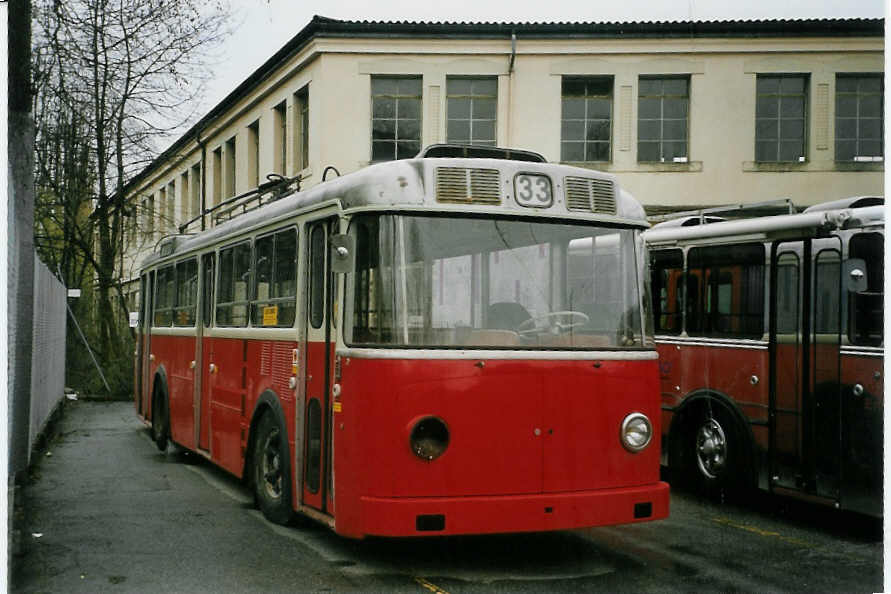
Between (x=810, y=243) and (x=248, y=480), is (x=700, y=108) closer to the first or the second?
(x=810, y=243)

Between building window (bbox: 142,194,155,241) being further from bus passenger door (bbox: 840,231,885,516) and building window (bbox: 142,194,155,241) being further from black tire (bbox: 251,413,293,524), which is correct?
bus passenger door (bbox: 840,231,885,516)

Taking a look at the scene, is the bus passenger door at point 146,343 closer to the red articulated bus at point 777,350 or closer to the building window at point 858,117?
the red articulated bus at point 777,350

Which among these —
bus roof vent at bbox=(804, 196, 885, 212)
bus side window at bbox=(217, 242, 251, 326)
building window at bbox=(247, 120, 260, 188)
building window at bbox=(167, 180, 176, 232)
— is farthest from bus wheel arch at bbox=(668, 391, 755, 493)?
building window at bbox=(167, 180, 176, 232)

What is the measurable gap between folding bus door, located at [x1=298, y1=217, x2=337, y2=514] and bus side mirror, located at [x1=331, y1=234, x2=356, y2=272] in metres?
0.47

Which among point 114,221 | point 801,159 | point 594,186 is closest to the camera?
point 594,186

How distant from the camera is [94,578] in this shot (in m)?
6.89

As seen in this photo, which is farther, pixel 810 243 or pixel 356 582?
pixel 810 243

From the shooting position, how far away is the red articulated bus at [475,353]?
21.5 feet

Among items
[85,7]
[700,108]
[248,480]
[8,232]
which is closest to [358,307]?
[8,232]

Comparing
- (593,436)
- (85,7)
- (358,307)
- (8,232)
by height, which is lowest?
(593,436)

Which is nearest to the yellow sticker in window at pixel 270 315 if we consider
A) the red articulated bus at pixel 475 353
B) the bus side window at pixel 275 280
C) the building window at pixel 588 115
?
the bus side window at pixel 275 280

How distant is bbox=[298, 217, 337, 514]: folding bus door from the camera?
7.30m

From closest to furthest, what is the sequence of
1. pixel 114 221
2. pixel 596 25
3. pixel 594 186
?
pixel 594 186 → pixel 596 25 → pixel 114 221

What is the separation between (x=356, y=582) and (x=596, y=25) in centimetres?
609
